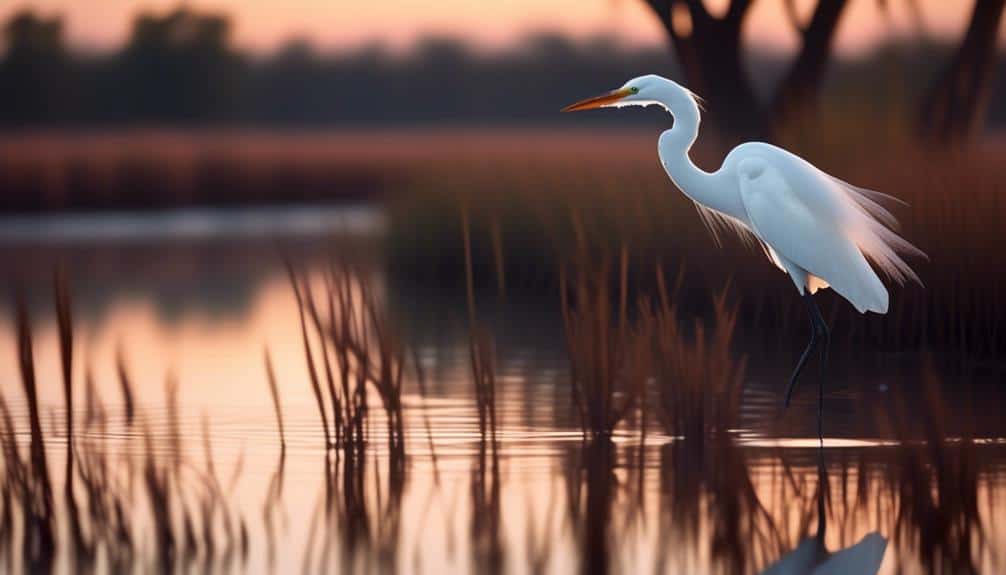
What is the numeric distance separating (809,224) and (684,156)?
591 mm

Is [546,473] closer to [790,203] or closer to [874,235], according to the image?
[790,203]

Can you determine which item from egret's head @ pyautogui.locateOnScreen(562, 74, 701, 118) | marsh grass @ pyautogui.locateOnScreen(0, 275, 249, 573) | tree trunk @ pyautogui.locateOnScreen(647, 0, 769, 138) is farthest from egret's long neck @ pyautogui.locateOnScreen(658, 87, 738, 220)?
tree trunk @ pyautogui.locateOnScreen(647, 0, 769, 138)

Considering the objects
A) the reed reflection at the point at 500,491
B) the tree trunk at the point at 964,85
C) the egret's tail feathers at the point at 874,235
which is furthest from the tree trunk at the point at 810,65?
the reed reflection at the point at 500,491

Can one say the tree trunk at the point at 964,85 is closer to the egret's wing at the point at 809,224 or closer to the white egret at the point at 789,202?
the white egret at the point at 789,202

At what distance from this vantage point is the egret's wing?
7.56 meters

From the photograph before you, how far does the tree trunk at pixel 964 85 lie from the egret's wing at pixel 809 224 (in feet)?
24.2

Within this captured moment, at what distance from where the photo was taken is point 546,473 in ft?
20.5

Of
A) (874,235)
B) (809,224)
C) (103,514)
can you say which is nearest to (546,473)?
(103,514)

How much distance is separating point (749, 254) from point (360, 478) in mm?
5086

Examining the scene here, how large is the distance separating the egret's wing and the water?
1.77 feet

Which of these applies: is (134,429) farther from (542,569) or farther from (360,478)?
(542,569)

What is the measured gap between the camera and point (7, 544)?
5184 mm

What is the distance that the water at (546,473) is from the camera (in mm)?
5172

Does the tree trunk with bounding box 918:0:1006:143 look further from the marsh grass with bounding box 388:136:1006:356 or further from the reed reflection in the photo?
the reed reflection
